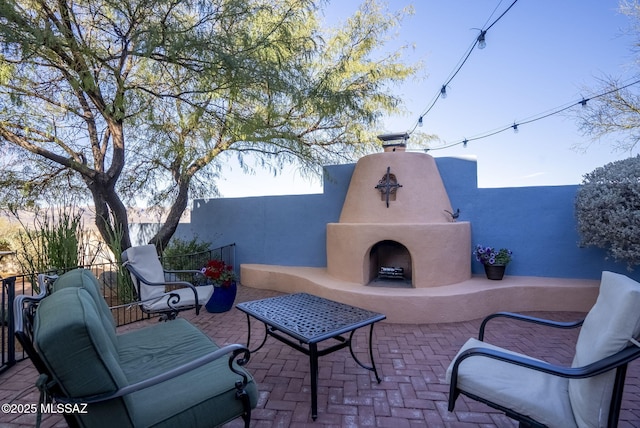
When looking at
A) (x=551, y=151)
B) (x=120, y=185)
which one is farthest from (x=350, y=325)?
(x=551, y=151)

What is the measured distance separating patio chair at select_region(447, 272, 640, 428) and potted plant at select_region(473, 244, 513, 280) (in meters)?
2.81

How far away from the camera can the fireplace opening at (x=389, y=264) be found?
462 cm

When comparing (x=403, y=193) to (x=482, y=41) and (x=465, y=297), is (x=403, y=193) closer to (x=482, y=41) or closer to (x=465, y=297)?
(x=465, y=297)

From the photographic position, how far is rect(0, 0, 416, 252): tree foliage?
329cm

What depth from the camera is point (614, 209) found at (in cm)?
371

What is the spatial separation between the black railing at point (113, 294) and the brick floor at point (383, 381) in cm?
26

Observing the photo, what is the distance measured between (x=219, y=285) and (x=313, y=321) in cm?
241

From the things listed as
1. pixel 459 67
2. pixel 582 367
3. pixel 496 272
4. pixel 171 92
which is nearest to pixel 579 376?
pixel 582 367

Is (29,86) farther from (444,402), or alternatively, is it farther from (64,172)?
(444,402)

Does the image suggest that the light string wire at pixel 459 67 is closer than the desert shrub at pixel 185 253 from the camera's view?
Yes

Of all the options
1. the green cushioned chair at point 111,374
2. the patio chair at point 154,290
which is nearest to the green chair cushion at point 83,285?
the green cushioned chair at point 111,374

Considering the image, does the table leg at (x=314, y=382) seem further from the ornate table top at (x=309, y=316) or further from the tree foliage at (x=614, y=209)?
the tree foliage at (x=614, y=209)

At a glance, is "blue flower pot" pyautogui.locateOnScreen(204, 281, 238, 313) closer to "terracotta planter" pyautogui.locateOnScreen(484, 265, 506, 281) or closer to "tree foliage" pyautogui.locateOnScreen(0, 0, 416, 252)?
"tree foliage" pyautogui.locateOnScreen(0, 0, 416, 252)

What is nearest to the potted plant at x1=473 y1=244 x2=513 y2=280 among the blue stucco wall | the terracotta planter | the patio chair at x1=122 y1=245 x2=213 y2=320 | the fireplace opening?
the terracotta planter
